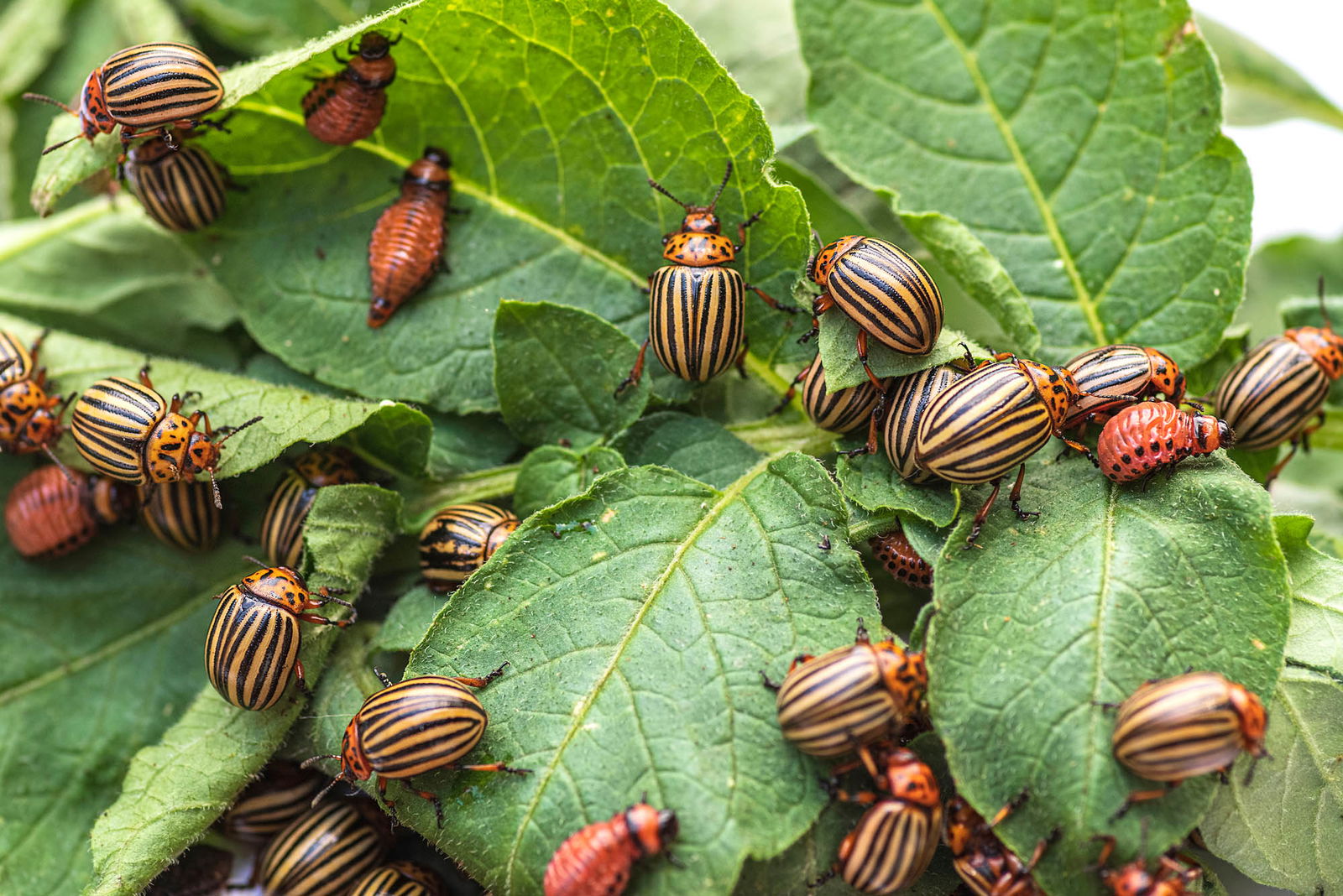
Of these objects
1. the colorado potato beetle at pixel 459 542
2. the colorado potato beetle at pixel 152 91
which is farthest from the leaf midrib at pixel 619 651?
the colorado potato beetle at pixel 152 91

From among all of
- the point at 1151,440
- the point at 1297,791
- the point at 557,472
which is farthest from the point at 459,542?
the point at 1297,791

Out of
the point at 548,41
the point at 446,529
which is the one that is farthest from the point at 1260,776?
the point at 548,41

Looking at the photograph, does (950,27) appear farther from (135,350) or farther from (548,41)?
(135,350)

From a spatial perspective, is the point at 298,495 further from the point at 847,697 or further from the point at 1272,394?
the point at 1272,394

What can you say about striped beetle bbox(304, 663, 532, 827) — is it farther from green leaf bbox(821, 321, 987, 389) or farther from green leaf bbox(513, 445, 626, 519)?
green leaf bbox(821, 321, 987, 389)

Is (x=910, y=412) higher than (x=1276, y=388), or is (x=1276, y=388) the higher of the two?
(x=1276, y=388)

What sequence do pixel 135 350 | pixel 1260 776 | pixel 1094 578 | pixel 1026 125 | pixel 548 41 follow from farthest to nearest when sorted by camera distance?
pixel 135 350
pixel 1026 125
pixel 548 41
pixel 1260 776
pixel 1094 578

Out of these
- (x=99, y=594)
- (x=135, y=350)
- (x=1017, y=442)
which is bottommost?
(x=99, y=594)
